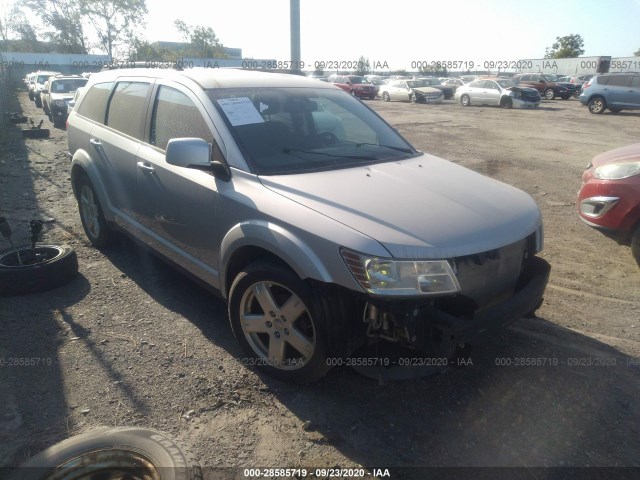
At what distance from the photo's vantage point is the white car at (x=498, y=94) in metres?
24.9

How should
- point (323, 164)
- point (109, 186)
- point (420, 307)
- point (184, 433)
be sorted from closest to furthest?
point (420, 307) → point (184, 433) → point (323, 164) → point (109, 186)

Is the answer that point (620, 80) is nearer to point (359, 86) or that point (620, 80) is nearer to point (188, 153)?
point (359, 86)

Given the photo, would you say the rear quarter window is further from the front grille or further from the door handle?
the door handle

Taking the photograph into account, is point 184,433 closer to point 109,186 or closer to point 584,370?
point 584,370

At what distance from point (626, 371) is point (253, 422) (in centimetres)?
239

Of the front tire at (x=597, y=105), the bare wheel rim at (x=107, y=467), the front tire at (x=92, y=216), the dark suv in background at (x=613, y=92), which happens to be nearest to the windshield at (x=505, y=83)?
the dark suv in background at (x=613, y=92)

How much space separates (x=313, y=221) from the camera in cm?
261

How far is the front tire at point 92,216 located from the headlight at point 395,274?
345 cm

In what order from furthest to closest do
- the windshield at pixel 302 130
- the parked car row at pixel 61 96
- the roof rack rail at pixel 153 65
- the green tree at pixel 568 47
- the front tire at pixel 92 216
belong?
the green tree at pixel 568 47 < the parked car row at pixel 61 96 < the front tire at pixel 92 216 < the roof rack rail at pixel 153 65 < the windshield at pixel 302 130

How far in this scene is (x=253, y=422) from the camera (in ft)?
9.00

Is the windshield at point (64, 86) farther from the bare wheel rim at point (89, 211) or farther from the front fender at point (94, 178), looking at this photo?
the front fender at point (94, 178)

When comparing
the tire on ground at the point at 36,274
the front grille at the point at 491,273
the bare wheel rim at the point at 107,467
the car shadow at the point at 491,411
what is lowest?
the car shadow at the point at 491,411

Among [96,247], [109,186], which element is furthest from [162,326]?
[96,247]

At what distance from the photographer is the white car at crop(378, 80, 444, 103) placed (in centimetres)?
3016
